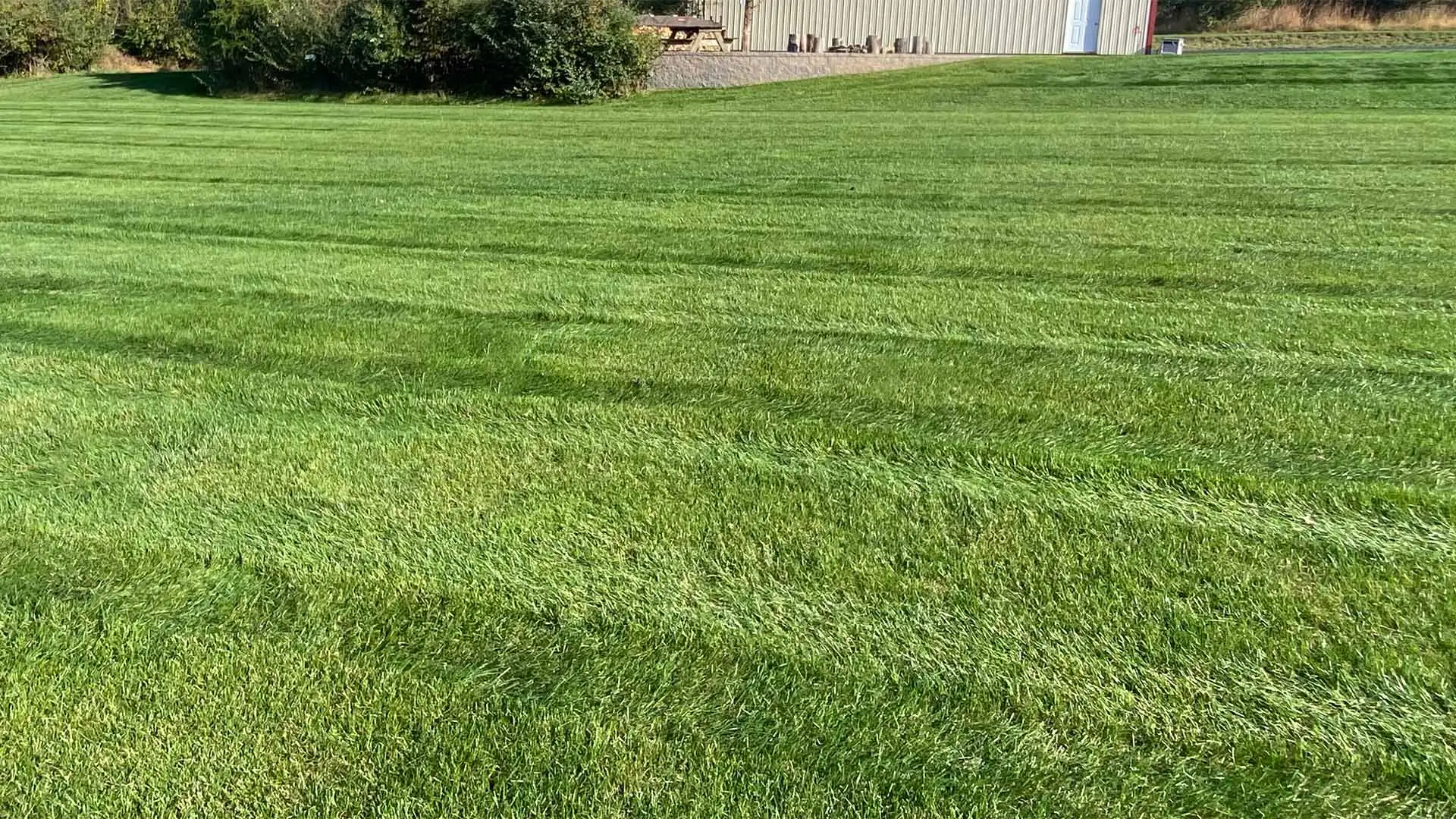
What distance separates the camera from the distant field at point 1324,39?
22.9 meters

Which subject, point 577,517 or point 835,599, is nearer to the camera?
point 835,599

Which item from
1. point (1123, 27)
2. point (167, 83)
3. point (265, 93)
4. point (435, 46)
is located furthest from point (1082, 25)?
point (167, 83)

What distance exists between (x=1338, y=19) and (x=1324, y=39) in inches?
191

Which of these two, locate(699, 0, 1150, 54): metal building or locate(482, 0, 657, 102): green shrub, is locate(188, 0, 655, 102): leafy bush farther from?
locate(699, 0, 1150, 54): metal building

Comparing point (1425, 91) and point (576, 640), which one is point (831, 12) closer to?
point (1425, 91)

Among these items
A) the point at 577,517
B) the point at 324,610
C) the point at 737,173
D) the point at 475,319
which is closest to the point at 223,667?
the point at 324,610

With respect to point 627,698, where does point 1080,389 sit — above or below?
above

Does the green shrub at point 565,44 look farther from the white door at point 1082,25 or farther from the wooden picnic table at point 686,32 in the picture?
the white door at point 1082,25

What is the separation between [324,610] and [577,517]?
0.71 m

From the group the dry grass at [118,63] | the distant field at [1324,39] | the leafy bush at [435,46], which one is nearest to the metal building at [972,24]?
the distant field at [1324,39]

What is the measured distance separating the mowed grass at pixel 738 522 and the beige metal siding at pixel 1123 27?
19.8 m

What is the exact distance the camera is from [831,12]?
25.5 metres

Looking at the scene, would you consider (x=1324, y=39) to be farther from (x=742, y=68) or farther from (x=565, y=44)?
(x=565, y=44)

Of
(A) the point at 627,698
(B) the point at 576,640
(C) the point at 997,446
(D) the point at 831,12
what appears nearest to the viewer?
(A) the point at 627,698
